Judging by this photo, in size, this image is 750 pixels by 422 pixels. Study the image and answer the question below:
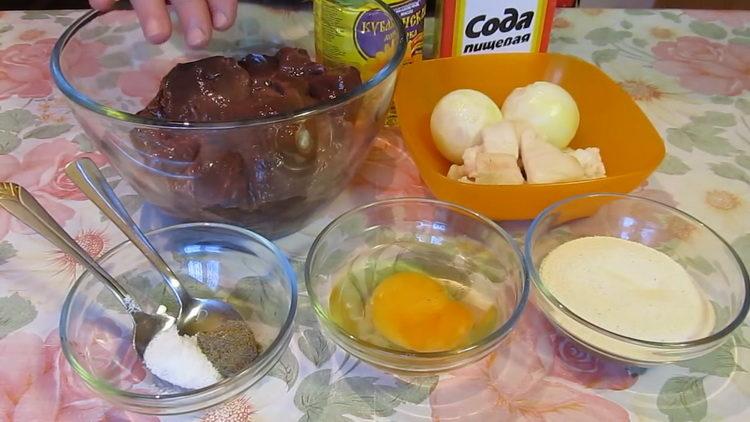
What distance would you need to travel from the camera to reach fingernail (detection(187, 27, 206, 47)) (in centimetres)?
80

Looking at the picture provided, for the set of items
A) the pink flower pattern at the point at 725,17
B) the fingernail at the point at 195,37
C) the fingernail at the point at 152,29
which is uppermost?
the fingernail at the point at 152,29

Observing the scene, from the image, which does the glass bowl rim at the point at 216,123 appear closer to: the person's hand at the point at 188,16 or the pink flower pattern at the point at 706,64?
the person's hand at the point at 188,16

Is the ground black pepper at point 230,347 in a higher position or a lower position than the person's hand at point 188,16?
lower

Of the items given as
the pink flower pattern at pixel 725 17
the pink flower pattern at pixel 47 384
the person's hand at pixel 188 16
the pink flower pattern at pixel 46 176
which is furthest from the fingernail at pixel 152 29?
the pink flower pattern at pixel 725 17

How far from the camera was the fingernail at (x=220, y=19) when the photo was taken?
84 cm

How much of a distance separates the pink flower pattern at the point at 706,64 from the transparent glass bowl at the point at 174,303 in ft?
2.50

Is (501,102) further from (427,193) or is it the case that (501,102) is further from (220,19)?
(220,19)

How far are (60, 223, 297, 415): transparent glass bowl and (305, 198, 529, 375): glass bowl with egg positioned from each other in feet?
0.19

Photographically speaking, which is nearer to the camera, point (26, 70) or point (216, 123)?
point (216, 123)

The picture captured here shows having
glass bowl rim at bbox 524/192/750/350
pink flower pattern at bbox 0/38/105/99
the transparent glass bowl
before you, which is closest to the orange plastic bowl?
glass bowl rim at bbox 524/192/750/350

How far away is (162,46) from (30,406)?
49 cm

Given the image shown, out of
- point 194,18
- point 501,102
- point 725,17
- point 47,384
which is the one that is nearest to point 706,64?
point 725,17

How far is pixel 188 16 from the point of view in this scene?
0.81 m

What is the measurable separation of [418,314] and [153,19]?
1.52 feet
